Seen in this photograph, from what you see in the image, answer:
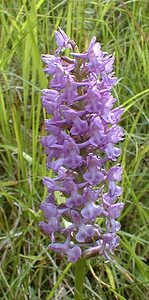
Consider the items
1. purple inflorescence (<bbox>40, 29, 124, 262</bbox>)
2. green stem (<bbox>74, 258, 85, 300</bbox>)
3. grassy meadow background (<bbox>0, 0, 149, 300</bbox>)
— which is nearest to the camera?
purple inflorescence (<bbox>40, 29, 124, 262</bbox>)

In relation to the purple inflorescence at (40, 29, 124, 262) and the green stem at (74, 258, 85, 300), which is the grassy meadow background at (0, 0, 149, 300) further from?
the purple inflorescence at (40, 29, 124, 262)

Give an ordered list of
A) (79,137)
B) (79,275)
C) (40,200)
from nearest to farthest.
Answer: (79,137) < (79,275) < (40,200)

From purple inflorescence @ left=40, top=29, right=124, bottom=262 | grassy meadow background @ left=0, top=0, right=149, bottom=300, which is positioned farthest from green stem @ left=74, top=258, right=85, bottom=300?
grassy meadow background @ left=0, top=0, right=149, bottom=300

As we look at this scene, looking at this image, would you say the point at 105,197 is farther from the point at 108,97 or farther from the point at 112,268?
the point at 112,268

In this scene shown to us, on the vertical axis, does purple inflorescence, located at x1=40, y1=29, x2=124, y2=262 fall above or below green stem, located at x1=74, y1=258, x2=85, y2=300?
above

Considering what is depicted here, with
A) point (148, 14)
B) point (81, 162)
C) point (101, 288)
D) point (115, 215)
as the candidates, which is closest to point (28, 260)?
point (101, 288)

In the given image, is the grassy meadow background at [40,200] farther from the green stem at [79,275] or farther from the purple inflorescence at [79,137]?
the purple inflorescence at [79,137]

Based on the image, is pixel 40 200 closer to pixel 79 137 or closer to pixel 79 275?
pixel 79 275

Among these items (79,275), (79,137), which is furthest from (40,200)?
(79,137)

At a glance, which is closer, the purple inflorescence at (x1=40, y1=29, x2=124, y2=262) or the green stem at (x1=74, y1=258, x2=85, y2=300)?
the purple inflorescence at (x1=40, y1=29, x2=124, y2=262)
